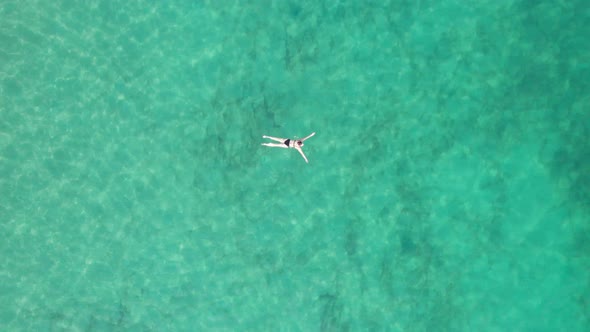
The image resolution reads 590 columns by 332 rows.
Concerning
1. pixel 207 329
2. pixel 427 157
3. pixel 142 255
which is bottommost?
pixel 207 329

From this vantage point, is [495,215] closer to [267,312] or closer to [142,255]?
[267,312]

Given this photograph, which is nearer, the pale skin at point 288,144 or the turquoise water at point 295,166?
the pale skin at point 288,144

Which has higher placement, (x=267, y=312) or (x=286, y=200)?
(x=286, y=200)

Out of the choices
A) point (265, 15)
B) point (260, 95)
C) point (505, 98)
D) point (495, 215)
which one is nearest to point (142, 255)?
point (260, 95)

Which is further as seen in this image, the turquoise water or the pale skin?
the turquoise water

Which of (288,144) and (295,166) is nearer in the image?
(288,144)

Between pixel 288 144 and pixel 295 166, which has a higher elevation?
pixel 295 166

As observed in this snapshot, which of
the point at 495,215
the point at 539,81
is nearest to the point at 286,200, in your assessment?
the point at 495,215
